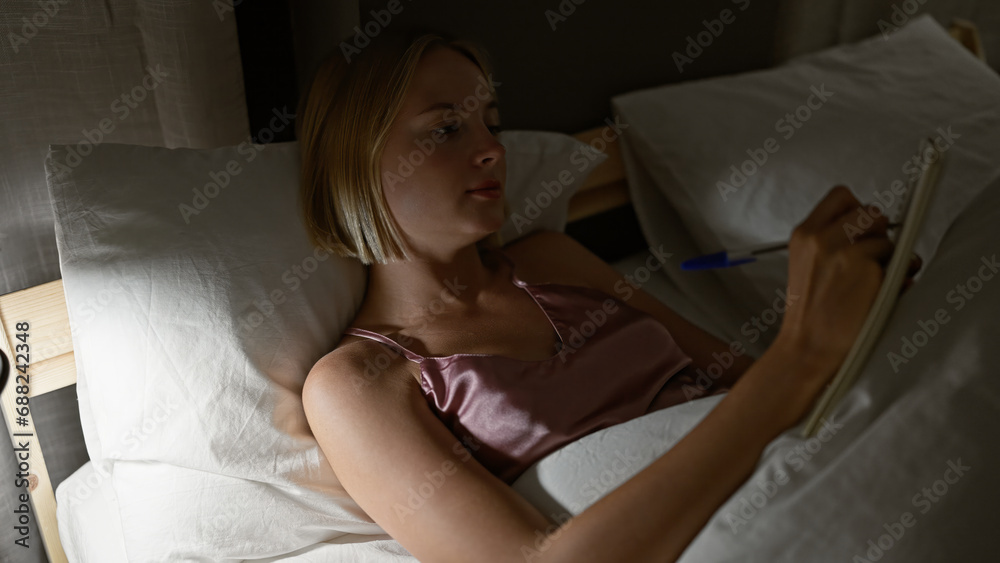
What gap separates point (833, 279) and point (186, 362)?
70 cm

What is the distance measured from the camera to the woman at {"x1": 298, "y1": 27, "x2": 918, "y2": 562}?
28.0 inches

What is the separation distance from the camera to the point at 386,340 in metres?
0.89

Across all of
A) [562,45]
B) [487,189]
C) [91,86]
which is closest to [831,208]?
[487,189]

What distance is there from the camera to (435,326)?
957mm

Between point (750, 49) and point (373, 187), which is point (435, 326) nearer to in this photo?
point (373, 187)

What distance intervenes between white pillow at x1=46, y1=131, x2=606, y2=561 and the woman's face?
18cm

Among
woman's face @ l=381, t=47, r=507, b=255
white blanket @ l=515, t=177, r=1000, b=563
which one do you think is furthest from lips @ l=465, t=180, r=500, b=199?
white blanket @ l=515, t=177, r=1000, b=563

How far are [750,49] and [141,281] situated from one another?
144 centimetres

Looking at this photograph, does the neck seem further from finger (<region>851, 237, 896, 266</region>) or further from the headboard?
finger (<region>851, 237, 896, 266</region>)

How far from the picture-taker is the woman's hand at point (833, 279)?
Answer: 30.7 inches

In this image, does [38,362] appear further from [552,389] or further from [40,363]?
[552,389]

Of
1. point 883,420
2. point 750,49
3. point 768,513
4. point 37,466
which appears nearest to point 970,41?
point 750,49

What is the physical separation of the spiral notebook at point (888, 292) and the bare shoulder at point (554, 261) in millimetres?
468

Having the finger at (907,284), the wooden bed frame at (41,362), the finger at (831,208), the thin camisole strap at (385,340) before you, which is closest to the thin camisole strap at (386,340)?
the thin camisole strap at (385,340)
